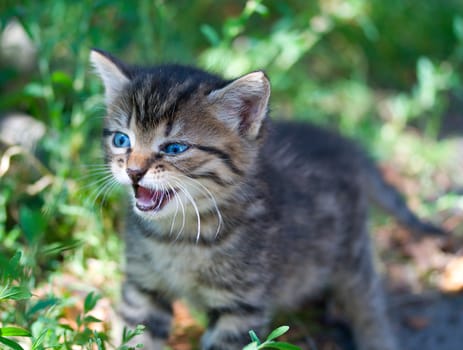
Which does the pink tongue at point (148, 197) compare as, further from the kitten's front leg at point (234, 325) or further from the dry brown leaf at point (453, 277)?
the dry brown leaf at point (453, 277)

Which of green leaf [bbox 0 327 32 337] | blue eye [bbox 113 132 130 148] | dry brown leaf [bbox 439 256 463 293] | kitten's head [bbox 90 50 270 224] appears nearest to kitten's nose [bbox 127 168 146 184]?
kitten's head [bbox 90 50 270 224]

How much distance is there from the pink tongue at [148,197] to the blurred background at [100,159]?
355 millimetres

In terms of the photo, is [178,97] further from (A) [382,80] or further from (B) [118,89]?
(A) [382,80]

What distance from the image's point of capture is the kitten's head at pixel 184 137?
2.42 metres

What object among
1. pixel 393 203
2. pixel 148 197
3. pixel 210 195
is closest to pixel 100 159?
pixel 148 197

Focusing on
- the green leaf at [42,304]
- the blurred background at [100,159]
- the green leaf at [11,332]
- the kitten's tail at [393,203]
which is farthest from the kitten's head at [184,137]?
the kitten's tail at [393,203]

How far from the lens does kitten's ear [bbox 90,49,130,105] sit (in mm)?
2693

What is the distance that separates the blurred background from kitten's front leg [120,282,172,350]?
0.12m

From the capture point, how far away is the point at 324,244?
131 inches

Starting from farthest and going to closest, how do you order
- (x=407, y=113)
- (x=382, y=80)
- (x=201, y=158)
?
(x=382, y=80)
(x=407, y=113)
(x=201, y=158)

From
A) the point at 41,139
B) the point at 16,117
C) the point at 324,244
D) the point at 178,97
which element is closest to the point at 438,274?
the point at 324,244

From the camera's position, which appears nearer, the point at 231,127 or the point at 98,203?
the point at 231,127

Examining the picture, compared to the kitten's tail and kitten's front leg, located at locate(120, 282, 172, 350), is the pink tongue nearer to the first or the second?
kitten's front leg, located at locate(120, 282, 172, 350)

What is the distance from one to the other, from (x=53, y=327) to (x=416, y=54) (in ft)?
16.4
